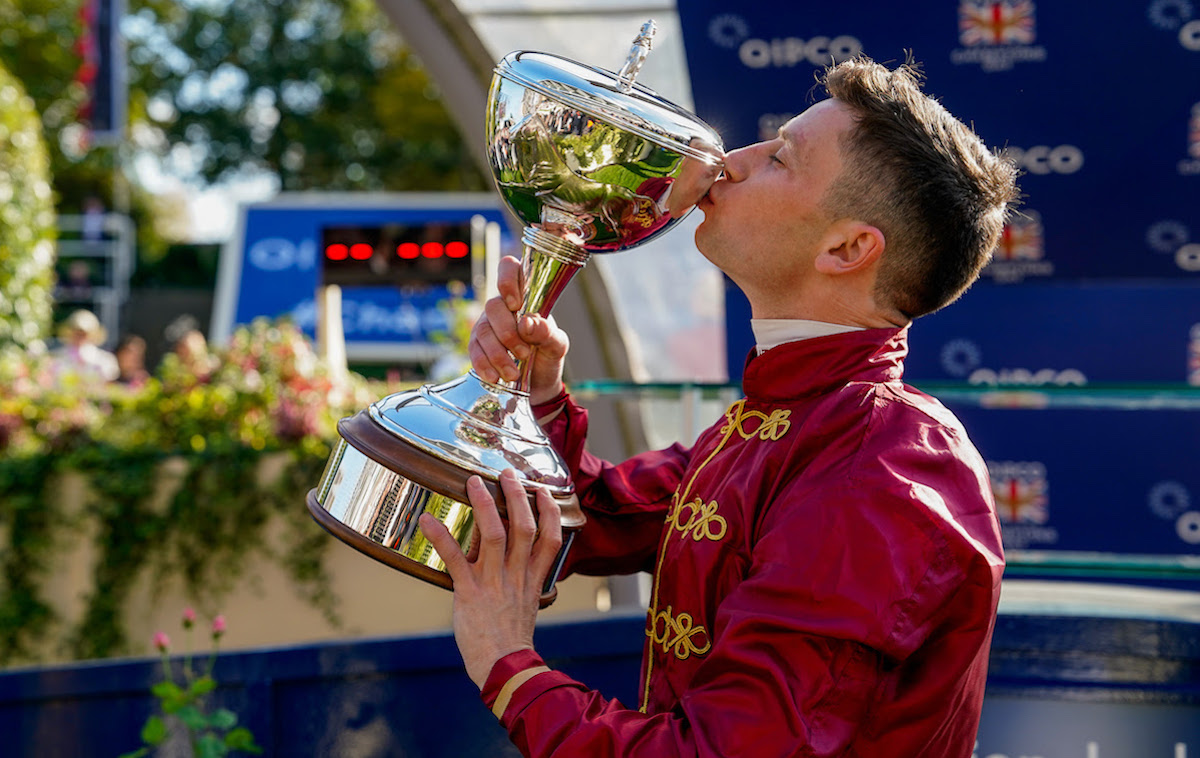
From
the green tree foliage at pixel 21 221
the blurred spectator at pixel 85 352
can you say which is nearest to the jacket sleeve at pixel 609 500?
the blurred spectator at pixel 85 352

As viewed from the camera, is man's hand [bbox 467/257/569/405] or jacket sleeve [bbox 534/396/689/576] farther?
jacket sleeve [bbox 534/396/689/576]

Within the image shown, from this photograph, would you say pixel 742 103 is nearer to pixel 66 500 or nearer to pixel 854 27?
pixel 854 27

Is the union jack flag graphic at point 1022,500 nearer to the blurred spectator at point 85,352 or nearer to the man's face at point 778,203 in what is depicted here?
the man's face at point 778,203

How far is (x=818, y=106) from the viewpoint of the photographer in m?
1.54

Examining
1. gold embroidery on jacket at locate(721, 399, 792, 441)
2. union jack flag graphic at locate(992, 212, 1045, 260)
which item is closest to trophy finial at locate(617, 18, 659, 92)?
gold embroidery on jacket at locate(721, 399, 792, 441)

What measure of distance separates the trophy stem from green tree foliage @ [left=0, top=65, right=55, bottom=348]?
1098cm

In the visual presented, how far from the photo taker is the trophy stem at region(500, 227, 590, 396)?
1.64 m

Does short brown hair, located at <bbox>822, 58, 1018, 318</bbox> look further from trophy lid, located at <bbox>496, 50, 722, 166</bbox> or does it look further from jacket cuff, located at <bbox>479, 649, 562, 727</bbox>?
jacket cuff, located at <bbox>479, 649, 562, 727</bbox>

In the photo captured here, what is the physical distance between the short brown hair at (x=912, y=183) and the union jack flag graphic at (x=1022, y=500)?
2511 millimetres

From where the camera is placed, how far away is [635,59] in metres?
1.54

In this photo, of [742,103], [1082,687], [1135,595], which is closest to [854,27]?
[742,103]

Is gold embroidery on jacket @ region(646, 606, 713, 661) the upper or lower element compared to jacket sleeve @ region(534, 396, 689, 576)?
lower

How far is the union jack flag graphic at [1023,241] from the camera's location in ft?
12.3

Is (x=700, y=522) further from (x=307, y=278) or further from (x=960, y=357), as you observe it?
(x=307, y=278)
